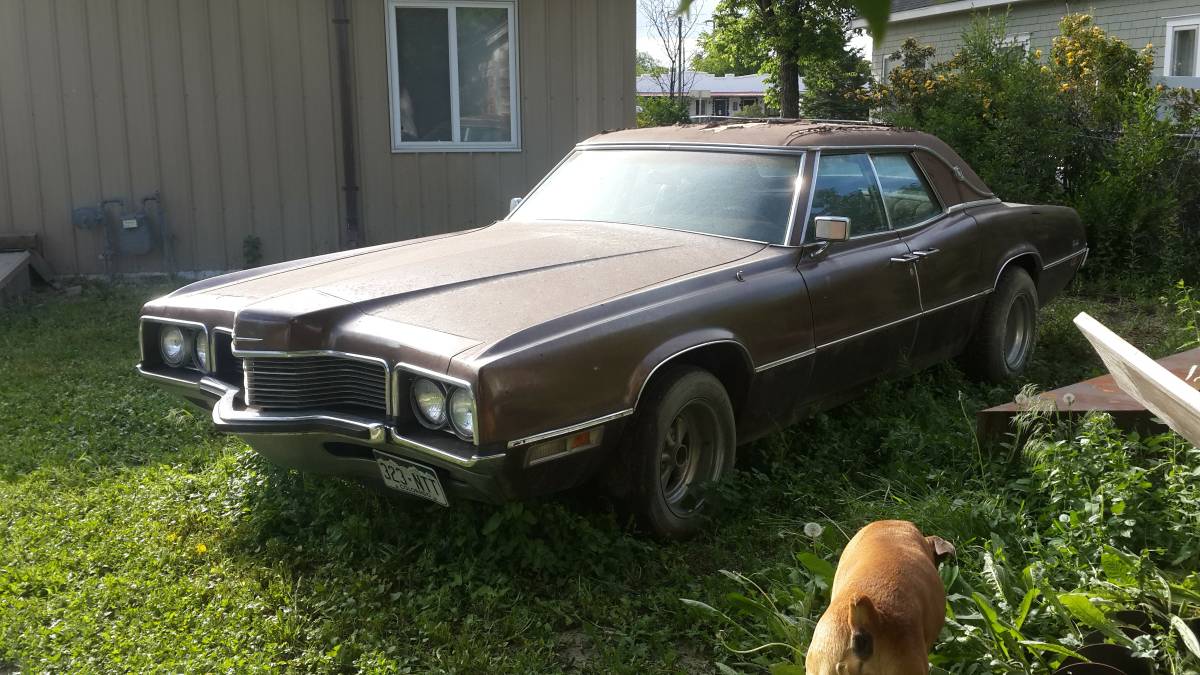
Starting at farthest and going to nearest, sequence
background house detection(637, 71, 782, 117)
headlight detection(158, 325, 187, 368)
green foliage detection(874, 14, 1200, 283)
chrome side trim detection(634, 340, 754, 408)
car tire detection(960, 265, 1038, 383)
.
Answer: background house detection(637, 71, 782, 117) → green foliage detection(874, 14, 1200, 283) → car tire detection(960, 265, 1038, 383) → headlight detection(158, 325, 187, 368) → chrome side trim detection(634, 340, 754, 408)

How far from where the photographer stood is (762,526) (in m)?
4.26

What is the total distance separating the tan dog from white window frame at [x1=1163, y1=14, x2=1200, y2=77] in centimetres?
1448

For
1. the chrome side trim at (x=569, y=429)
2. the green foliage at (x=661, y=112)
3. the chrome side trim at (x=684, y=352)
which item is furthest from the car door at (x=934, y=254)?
the green foliage at (x=661, y=112)

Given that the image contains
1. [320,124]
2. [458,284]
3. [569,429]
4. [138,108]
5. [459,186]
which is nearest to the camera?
[569,429]

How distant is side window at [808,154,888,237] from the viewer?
16.4 feet

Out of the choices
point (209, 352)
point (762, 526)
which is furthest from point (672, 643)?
point (209, 352)

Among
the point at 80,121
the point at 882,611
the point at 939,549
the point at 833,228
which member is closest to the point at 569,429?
the point at 939,549

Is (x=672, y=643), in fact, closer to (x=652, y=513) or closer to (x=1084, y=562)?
(x=652, y=513)

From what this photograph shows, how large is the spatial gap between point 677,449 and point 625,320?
65 centimetres

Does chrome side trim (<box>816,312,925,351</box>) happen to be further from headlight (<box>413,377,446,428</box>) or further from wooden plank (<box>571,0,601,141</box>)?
wooden plank (<box>571,0,601,141</box>)

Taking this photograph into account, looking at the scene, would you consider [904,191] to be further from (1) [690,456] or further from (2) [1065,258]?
(1) [690,456]

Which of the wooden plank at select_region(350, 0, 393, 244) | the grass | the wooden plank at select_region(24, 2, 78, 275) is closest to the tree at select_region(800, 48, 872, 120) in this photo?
the wooden plank at select_region(350, 0, 393, 244)

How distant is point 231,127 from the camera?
10047 mm

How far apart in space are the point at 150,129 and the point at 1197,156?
9.36 metres
